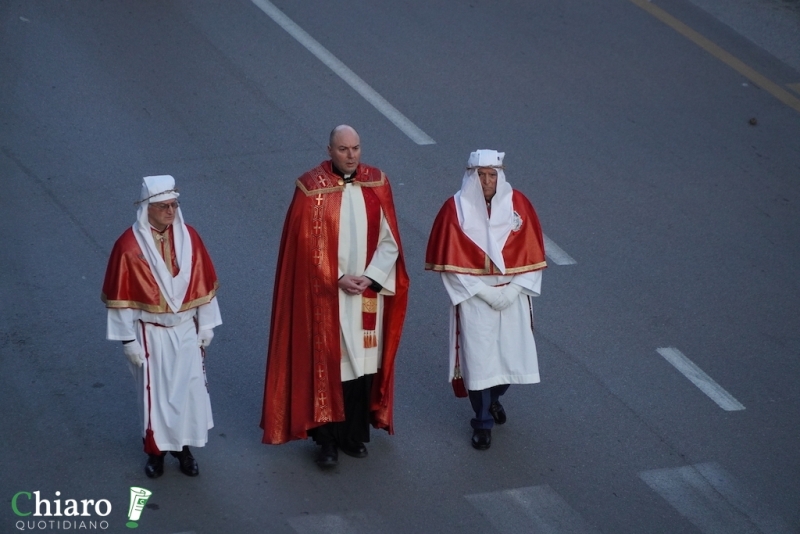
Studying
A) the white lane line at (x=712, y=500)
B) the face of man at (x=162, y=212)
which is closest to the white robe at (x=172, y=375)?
the face of man at (x=162, y=212)

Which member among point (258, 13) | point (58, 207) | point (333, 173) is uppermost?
point (258, 13)

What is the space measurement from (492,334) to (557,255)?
294 centimetres

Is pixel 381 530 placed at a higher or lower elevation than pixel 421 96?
lower

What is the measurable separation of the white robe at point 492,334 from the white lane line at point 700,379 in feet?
5.45

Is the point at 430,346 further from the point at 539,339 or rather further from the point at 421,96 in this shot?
the point at 421,96

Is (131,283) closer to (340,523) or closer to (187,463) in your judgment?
(187,463)

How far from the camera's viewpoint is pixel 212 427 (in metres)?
8.15

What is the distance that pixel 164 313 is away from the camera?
751cm

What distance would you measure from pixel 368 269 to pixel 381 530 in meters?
1.66

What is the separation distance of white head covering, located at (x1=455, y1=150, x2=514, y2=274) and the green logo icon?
8.82ft

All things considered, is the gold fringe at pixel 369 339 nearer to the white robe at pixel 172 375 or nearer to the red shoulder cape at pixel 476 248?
the red shoulder cape at pixel 476 248

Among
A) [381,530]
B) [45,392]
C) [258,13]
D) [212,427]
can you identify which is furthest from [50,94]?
[381,530]

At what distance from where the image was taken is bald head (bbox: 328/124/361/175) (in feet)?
25.3

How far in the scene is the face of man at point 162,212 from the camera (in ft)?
24.2
